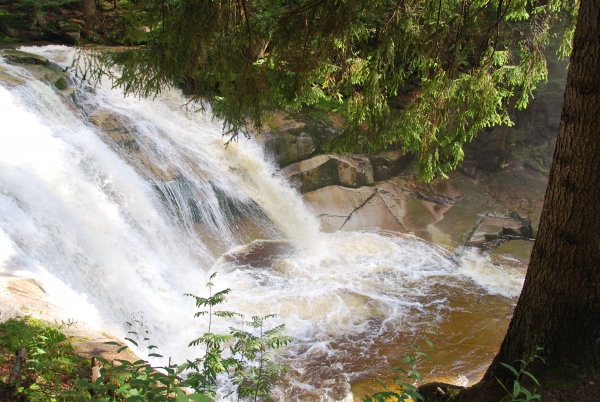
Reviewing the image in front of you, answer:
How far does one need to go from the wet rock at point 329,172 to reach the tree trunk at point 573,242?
8.76m

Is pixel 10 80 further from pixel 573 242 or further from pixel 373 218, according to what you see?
pixel 573 242

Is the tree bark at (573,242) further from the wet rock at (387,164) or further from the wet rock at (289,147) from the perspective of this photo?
the wet rock at (387,164)

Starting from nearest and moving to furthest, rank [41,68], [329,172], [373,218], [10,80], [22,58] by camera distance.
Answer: [10,80] < [41,68] < [22,58] < [373,218] < [329,172]

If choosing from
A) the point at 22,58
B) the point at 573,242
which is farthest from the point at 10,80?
the point at 573,242

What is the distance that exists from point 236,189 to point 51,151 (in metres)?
3.92

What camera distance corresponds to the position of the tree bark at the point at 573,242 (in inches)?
106

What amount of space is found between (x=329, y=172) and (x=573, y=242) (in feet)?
30.2

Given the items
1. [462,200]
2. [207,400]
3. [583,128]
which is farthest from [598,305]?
[462,200]

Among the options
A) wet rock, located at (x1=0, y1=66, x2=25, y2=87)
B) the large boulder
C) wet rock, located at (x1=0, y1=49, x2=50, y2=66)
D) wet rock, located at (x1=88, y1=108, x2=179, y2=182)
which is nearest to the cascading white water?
wet rock, located at (x1=88, y1=108, x2=179, y2=182)

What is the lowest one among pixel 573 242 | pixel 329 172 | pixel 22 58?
pixel 573 242

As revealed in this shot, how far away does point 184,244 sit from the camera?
8.67 m

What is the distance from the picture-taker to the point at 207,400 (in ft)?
4.99

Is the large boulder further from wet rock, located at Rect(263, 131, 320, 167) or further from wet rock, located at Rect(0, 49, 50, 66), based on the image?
wet rock, located at Rect(263, 131, 320, 167)

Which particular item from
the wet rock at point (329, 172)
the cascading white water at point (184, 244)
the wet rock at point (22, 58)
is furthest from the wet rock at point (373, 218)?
the wet rock at point (22, 58)
